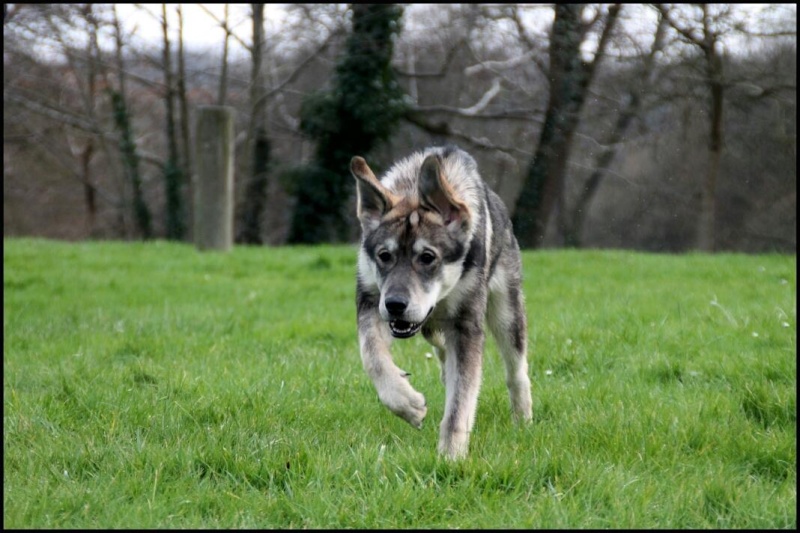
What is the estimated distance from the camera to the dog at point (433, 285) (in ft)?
12.7

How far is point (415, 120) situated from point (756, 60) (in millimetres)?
8781

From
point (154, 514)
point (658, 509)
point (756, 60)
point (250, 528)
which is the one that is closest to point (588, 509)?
point (658, 509)

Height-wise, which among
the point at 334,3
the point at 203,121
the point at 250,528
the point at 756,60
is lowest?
the point at 250,528

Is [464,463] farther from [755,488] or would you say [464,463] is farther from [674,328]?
[674,328]

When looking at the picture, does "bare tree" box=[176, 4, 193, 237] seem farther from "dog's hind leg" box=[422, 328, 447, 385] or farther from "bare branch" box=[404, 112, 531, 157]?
"dog's hind leg" box=[422, 328, 447, 385]

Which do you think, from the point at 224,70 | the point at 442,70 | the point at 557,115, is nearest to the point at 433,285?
the point at 557,115

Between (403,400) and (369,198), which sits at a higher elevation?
(369,198)

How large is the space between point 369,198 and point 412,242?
1.35ft

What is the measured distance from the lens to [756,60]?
19.3m

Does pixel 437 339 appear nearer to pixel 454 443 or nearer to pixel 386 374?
pixel 386 374

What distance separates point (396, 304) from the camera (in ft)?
12.5

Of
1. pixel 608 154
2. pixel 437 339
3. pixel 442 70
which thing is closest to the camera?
pixel 437 339

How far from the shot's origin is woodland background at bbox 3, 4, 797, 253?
62.4 feet

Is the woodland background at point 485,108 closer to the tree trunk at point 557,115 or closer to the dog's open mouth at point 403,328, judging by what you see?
the tree trunk at point 557,115
